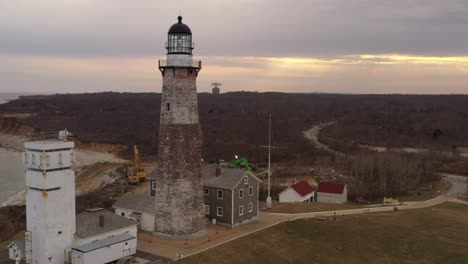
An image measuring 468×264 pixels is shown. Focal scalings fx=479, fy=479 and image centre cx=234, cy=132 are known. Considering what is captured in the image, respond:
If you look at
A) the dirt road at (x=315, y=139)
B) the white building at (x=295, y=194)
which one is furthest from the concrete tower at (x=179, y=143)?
the dirt road at (x=315, y=139)

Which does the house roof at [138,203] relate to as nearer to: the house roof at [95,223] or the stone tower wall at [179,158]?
the stone tower wall at [179,158]

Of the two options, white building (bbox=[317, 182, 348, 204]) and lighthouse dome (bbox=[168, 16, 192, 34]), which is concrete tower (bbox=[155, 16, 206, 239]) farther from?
white building (bbox=[317, 182, 348, 204])

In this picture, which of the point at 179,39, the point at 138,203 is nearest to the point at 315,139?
the point at 138,203

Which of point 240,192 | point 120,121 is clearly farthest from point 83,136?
point 240,192

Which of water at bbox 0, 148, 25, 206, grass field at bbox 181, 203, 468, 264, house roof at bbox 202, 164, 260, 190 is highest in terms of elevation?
house roof at bbox 202, 164, 260, 190

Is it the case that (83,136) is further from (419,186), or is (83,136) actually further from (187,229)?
(187,229)

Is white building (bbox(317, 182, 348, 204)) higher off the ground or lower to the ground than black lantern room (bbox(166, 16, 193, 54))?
lower

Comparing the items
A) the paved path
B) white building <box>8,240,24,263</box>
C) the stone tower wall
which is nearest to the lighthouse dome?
the stone tower wall
